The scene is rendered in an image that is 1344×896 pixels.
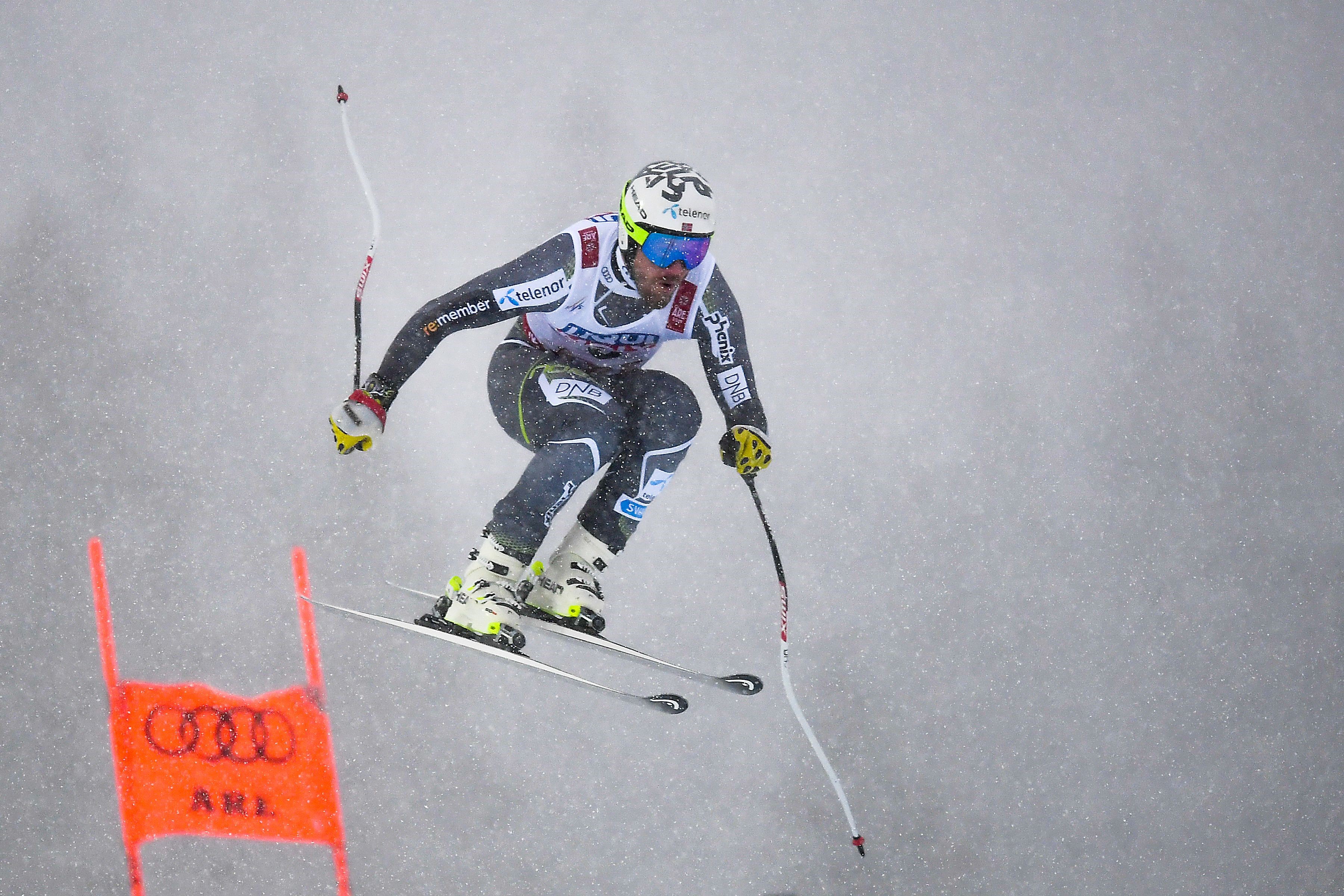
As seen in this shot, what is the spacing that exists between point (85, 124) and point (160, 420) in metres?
1.36

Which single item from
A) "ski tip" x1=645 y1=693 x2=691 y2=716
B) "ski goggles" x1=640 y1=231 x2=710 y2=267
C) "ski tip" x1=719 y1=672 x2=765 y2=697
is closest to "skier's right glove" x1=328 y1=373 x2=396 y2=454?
"ski goggles" x1=640 y1=231 x2=710 y2=267

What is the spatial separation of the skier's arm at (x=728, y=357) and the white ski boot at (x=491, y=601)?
2.48ft

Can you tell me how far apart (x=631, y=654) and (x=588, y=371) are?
837mm

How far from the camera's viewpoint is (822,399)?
4945 millimetres

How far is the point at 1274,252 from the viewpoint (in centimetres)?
495

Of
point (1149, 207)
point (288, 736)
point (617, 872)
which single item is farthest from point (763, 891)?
point (1149, 207)

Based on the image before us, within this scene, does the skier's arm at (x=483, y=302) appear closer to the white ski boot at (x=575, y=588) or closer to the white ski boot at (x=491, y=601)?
the white ski boot at (x=491, y=601)

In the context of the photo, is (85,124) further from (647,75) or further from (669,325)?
(669,325)

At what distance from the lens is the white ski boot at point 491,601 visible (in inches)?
119

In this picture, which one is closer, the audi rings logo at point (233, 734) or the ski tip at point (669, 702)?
the ski tip at point (669, 702)

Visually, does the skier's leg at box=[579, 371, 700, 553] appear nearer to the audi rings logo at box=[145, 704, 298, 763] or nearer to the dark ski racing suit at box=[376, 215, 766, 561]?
the dark ski racing suit at box=[376, 215, 766, 561]

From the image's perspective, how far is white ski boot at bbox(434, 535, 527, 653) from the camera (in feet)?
9.90

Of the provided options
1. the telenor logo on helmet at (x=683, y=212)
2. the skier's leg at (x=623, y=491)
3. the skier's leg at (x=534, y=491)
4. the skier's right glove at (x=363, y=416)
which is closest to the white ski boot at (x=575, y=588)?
the skier's leg at (x=623, y=491)

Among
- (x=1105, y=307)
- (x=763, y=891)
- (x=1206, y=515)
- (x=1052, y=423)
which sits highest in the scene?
(x=1105, y=307)
